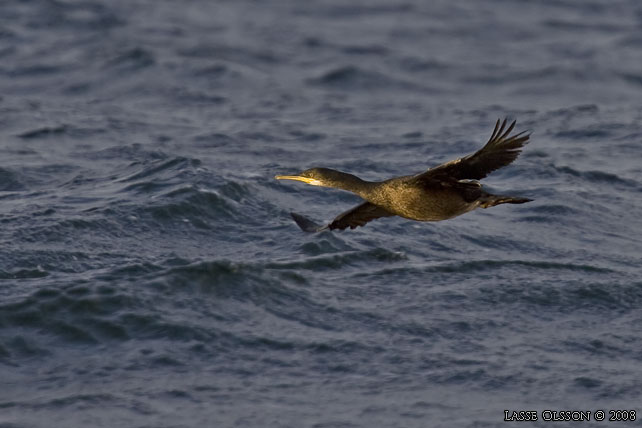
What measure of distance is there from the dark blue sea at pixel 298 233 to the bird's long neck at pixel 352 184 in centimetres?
116

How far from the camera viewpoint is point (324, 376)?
7.93 m

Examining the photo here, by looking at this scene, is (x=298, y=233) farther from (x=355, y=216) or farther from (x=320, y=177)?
(x=320, y=177)

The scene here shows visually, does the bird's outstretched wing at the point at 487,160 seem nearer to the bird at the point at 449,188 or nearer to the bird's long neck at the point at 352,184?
the bird at the point at 449,188

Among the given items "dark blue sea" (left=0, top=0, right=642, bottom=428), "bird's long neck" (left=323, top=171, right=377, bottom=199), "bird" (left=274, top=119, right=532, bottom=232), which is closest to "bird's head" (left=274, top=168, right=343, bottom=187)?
"bird's long neck" (left=323, top=171, right=377, bottom=199)

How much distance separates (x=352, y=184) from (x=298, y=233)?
2.65 metres

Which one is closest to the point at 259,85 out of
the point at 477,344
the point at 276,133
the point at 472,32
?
the point at 276,133

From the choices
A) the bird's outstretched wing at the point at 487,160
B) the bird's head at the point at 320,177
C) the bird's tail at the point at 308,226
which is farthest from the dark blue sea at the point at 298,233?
the bird's outstretched wing at the point at 487,160

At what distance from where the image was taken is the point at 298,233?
10641 millimetres

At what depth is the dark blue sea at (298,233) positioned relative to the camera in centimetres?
781

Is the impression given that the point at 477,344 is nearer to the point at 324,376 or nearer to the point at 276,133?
the point at 324,376

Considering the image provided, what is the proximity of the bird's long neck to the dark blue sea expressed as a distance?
1156 mm

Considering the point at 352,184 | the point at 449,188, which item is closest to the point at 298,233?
the point at 352,184

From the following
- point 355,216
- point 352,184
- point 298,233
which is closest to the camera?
point 352,184

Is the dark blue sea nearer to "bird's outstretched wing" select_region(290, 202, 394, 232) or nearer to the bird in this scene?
"bird's outstretched wing" select_region(290, 202, 394, 232)
